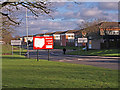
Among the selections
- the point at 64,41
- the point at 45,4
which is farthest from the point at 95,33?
the point at 64,41

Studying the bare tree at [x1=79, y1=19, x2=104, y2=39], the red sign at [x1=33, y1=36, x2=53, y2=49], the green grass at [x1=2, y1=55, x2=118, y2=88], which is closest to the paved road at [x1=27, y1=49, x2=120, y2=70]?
the red sign at [x1=33, y1=36, x2=53, y2=49]

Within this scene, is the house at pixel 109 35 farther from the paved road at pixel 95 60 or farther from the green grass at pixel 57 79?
the green grass at pixel 57 79

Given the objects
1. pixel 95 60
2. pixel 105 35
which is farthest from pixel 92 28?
pixel 95 60

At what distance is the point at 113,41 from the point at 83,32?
25.7 ft

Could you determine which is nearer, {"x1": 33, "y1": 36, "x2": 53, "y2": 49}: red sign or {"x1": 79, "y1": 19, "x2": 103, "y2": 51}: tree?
{"x1": 33, "y1": 36, "x2": 53, "y2": 49}: red sign

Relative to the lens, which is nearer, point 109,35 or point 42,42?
point 42,42

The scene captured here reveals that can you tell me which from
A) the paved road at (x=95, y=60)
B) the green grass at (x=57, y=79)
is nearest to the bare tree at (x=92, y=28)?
the paved road at (x=95, y=60)

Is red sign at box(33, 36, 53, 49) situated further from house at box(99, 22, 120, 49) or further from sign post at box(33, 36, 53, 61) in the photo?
house at box(99, 22, 120, 49)

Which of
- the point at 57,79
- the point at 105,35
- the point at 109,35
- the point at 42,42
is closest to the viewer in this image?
the point at 57,79

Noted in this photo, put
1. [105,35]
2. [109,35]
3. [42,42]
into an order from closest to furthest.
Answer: [42,42] < [105,35] < [109,35]

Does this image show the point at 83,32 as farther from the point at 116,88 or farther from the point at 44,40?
the point at 116,88

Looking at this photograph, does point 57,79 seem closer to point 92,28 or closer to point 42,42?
point 42,42

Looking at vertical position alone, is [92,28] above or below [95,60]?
above

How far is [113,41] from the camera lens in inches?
2125
